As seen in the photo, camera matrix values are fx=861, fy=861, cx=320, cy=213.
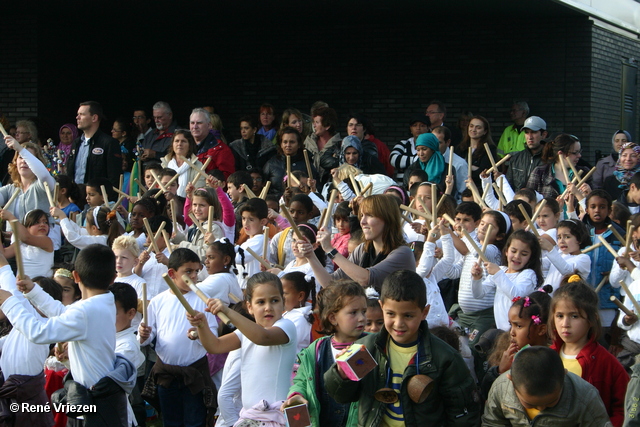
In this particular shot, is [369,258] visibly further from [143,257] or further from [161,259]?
[143,257]

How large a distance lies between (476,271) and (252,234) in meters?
2.04

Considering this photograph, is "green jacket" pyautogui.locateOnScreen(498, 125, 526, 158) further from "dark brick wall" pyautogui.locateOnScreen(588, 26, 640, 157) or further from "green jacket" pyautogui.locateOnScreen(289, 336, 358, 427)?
"green jacket" pyautogui.locateOnScreen(289, 336, 358, 427)

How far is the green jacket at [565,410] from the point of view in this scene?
3590 millimetres

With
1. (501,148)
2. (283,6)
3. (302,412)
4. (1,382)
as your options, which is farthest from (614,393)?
(283,6)

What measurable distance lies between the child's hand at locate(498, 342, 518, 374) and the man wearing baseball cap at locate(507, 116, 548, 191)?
5.04 meters

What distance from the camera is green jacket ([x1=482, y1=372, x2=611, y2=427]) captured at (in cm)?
359

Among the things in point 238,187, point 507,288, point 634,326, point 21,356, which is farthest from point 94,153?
point 634,326

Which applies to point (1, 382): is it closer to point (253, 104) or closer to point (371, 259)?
point (371, 259)

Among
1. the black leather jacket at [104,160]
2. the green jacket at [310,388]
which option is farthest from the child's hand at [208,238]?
the black leather jacket at [104,160]

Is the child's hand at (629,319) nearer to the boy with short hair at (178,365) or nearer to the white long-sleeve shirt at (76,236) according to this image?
the boy with short hair at (178,365)

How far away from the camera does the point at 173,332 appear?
5805mm

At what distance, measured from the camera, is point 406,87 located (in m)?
14.3

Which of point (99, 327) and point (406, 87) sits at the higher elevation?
point (406, 87)

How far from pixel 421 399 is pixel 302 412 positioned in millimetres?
515
